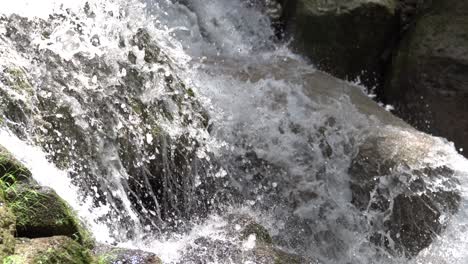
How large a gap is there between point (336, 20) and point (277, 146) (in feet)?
8.51

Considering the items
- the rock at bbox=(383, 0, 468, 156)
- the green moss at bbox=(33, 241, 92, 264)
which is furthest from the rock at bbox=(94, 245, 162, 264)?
the rock at bbox=(383, 0, 468, 156)

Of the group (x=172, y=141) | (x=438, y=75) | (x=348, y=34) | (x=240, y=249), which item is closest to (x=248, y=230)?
(x=240, y=249)

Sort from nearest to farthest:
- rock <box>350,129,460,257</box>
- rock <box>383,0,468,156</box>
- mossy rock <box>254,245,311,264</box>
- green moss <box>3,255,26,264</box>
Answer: green moss <box>3,255,26,264</box> < mossy rock <box>254,245,311,264</box> < rock <box>350,129,460,257</box> < rock <box>383,0,468,156</box>

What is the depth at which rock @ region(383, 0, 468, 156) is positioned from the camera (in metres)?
6.61

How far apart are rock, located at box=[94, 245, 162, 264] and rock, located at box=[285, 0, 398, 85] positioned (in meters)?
5.11

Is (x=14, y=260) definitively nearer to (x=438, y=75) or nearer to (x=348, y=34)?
(x=438, y=75)

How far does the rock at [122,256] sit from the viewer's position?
273 cm

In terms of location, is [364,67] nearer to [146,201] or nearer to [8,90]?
[146,201]

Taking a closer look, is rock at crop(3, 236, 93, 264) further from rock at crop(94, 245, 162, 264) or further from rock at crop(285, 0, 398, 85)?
rock at crop(285, 0, 398, 85)

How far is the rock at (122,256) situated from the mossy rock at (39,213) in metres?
0.13

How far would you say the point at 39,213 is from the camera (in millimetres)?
2686

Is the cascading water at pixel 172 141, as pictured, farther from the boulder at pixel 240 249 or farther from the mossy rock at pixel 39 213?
the mossy rock at pixel 39 213

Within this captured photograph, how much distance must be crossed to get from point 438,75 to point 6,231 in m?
5.64

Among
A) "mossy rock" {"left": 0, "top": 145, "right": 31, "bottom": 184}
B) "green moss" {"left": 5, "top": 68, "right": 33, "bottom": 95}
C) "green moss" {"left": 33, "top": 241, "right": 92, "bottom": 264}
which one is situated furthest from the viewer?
"green moss" {"left": 5, "top": 68, "right": 33, "bottom": 95}
